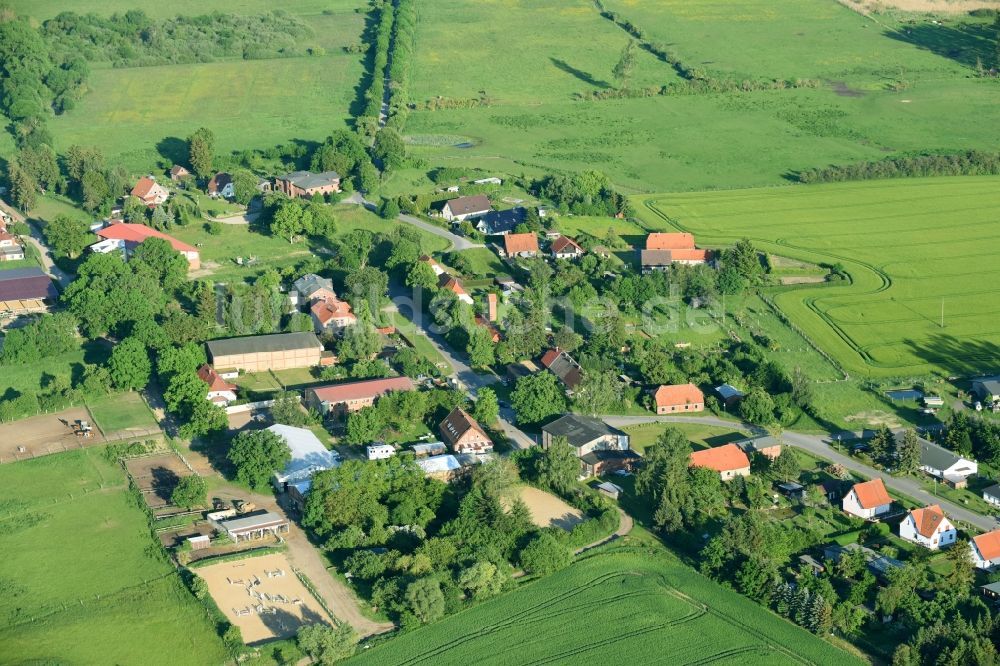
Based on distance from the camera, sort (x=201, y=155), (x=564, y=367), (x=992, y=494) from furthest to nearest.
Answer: (x=201, y=155) → (x=564, y=367) → (x=992, y=494)

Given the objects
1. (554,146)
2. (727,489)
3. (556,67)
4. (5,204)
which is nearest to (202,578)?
(727,489)

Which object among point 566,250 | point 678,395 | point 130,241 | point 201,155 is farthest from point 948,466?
point 201,155

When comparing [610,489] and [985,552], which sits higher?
[985,552]

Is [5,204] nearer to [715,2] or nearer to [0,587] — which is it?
[0,587]

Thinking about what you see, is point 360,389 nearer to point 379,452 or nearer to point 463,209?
point 379,452

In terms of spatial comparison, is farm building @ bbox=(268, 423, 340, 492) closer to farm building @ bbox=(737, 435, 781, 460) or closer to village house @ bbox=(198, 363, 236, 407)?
village house @ bbox=(198, 363, 236, 407)

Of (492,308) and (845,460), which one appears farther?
(492,308)

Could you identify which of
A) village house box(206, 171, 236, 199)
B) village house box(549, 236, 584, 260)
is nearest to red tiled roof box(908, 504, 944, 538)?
village house box(549, 236, 584, 260)
